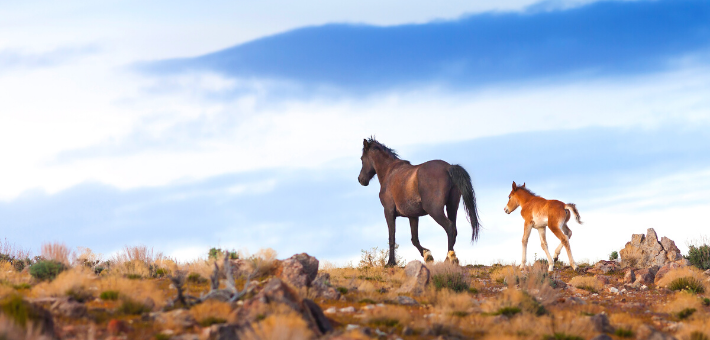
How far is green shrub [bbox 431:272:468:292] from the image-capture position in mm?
16359

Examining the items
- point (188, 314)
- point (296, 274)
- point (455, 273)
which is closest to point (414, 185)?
point (455, 273)

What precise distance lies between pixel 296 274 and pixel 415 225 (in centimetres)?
890

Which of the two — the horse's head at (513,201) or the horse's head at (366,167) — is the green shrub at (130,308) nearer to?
the horse's head at (366,167)

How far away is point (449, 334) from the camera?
10570mm

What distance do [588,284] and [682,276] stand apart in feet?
10.1

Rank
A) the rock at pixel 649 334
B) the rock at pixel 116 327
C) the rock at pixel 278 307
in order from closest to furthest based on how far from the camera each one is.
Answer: the rock at pixel 116 327
the rock at pixel 278 307
the rock at pixel 649 334

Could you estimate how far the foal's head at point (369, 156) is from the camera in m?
22.9

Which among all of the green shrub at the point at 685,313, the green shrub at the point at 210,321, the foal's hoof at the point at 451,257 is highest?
the foal's hoof at the point at 451,257

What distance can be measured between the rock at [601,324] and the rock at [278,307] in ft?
17.5

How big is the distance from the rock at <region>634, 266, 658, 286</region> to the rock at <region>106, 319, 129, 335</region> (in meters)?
16.6

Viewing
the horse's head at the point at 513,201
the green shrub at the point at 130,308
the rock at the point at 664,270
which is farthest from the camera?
the horse's head at the point at 513,201

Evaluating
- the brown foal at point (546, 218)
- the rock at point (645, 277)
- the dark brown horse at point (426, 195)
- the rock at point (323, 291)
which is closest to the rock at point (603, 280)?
the rock at point (645, 277)

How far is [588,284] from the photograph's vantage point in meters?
19.3

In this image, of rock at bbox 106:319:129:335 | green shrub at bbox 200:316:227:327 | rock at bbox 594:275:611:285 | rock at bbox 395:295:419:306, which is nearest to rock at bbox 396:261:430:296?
rock at bbox 395:295:419:306
